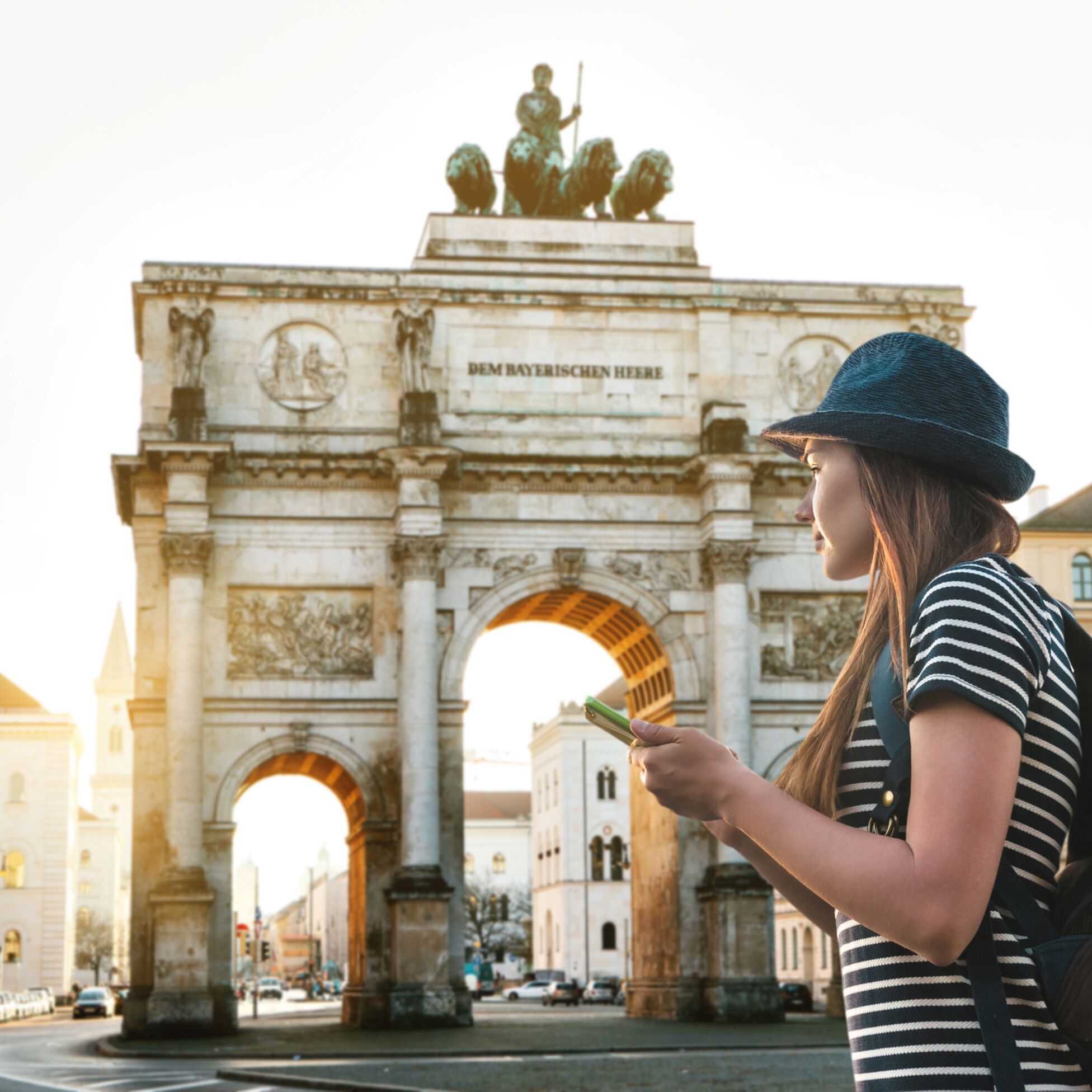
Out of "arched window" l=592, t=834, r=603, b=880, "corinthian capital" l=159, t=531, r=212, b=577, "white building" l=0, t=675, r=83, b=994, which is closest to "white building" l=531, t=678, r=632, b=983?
"arched window" l=592, t=834, r=603, b=880

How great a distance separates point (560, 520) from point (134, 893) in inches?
435

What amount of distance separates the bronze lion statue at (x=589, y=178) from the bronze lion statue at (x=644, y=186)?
34 cm

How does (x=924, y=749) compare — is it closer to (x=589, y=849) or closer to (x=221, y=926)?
(x=221, y=926)

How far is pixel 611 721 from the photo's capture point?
2.71m

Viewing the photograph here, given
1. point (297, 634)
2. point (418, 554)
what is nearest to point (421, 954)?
point (297, 634)

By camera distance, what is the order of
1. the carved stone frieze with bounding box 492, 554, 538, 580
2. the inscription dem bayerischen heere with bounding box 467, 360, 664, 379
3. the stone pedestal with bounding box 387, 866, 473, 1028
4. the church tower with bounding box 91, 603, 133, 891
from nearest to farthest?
the stone pedestal with bounding box 387, 866, 473, 1028, the carved stone frieze with bounding box 492, 554, 538, 580, the inscription dem bayerischen heere with bounding box 467, 360, 664, 379, the church tower with bounding box 91, 603, 133, 891

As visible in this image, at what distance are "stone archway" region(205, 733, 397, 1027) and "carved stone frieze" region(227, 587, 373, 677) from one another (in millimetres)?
1419

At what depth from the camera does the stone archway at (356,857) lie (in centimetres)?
3469

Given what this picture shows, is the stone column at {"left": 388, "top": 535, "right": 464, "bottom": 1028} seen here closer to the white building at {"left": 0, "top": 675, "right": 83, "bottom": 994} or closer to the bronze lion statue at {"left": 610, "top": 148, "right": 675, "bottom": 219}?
the bronze lion statue at {"left": 610, "top": 148, "right": 675, "bottom": 219}

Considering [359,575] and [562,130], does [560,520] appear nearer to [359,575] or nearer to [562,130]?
[359,575]

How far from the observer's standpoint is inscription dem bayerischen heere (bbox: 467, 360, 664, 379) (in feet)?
124

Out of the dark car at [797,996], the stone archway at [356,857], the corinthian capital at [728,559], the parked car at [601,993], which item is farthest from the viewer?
the parked car at [601,993]

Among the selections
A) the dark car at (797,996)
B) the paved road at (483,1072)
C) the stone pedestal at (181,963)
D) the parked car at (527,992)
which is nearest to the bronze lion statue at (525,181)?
the stone pedestal at (181,963)

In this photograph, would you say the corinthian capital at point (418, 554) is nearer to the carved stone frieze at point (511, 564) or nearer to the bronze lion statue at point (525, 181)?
the carved stone frieze at point (511, 564)
